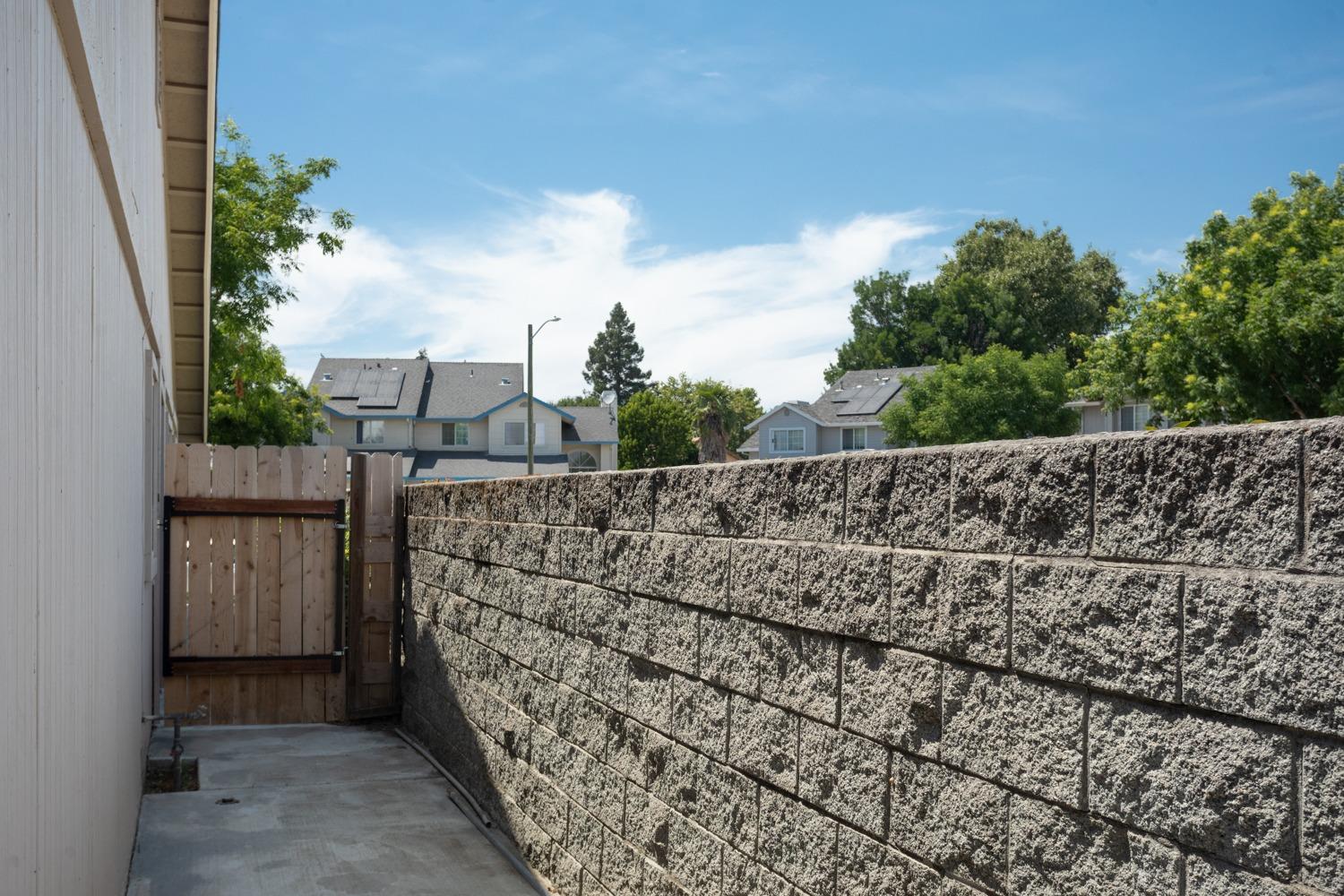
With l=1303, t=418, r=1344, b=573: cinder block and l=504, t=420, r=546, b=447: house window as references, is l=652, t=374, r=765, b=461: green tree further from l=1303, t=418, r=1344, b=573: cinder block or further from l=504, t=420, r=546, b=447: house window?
l=1303, t=418, r=1344, b=573: cinder block

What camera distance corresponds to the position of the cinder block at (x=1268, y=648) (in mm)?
1543

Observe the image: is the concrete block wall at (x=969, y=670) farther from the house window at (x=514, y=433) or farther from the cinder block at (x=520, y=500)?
the house window at (x=514, y=433)

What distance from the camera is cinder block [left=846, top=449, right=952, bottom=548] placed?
91.8 inches

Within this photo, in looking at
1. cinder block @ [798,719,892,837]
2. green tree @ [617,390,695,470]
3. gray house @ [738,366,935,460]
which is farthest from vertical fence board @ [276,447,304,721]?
green tree @ [617,390,695,470]

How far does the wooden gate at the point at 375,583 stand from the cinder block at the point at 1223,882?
6587 mm

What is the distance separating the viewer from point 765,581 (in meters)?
2.97

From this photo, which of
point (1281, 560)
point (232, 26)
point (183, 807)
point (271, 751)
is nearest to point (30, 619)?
point (1281, 560)

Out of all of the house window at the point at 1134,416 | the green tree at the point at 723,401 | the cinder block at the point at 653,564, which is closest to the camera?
the cinder block at the point at 653,564

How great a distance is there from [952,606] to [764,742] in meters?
0.90

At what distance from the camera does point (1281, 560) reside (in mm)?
1622


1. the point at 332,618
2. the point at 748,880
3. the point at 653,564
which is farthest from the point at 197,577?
the point at 748,880

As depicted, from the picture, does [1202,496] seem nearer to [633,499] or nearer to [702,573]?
[702,573]

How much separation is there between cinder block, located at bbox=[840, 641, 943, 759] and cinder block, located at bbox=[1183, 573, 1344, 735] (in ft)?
2.18

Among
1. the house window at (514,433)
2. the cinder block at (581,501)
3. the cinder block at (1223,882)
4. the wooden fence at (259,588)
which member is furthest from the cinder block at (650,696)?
the house window at (514,433)
